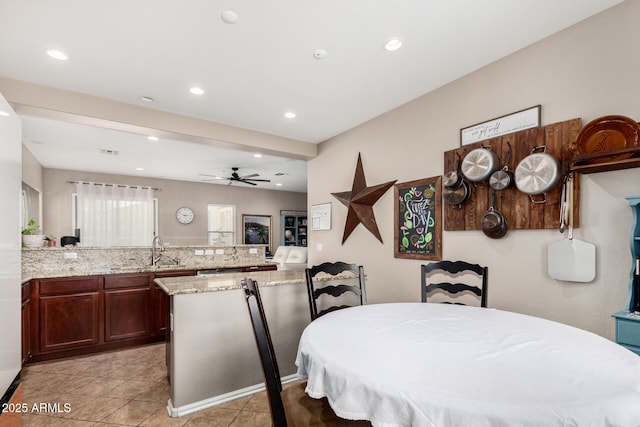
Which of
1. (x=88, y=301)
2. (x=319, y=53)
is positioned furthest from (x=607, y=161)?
(x=88, y=301)

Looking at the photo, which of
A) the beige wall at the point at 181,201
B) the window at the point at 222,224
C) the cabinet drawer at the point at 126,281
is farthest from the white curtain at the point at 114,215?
the cabinet drawer at the point at 126,281

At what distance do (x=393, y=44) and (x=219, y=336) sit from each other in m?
2.53

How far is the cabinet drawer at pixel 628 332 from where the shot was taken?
1628 mm

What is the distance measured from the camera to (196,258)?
4555 millimetres

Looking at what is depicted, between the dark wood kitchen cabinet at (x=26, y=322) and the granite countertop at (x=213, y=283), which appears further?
the dark wood kitchen cabinet at (x=26, y=322)

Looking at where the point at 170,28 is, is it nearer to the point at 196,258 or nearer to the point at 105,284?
the point at 105,284

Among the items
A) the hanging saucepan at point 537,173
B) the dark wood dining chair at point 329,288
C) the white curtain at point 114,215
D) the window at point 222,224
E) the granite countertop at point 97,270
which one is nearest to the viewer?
the hanging saucepan at point 537,173

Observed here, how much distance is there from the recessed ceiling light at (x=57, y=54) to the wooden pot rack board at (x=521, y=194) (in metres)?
3.24

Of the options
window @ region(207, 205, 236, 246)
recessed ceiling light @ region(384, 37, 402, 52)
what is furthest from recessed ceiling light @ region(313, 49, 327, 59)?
window @ region(207, 205, 236, 246)

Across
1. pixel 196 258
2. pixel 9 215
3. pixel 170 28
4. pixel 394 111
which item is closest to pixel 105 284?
pixel 196 258

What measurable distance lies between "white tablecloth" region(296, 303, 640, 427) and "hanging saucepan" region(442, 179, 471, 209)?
1.30 metres

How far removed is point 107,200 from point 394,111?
21.5 ft

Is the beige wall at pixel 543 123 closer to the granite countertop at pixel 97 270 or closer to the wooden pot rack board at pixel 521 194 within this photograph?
→ the wooden pot rack board at pixel 521 194

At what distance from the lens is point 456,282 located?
9.08ft
